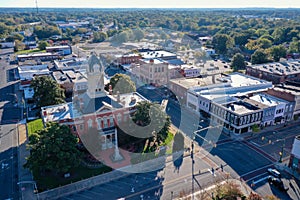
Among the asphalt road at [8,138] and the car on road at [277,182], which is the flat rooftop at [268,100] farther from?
the asphalt road at [8,138]

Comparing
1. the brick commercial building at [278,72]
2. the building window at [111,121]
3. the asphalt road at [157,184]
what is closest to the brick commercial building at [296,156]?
the asphalt road at [157,184]

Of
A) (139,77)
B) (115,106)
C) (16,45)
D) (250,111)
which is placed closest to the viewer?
(115,106)

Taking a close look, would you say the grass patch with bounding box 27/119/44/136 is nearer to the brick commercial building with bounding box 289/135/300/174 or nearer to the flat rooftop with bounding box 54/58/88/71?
the flat rooftop with bounding box 54/58/88/71

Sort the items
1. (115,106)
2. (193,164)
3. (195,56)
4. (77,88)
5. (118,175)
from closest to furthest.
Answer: (118,175)
(193,164)
(115,106)
(77,88)
(195,56)

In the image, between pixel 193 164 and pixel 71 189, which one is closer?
pixel 71 189

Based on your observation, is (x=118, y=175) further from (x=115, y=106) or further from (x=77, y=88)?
(x=77, y=88)

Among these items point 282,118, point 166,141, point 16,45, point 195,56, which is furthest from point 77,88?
point 16,45

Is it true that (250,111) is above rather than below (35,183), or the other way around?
above

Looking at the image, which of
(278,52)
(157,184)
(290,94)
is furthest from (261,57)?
(157,184)
